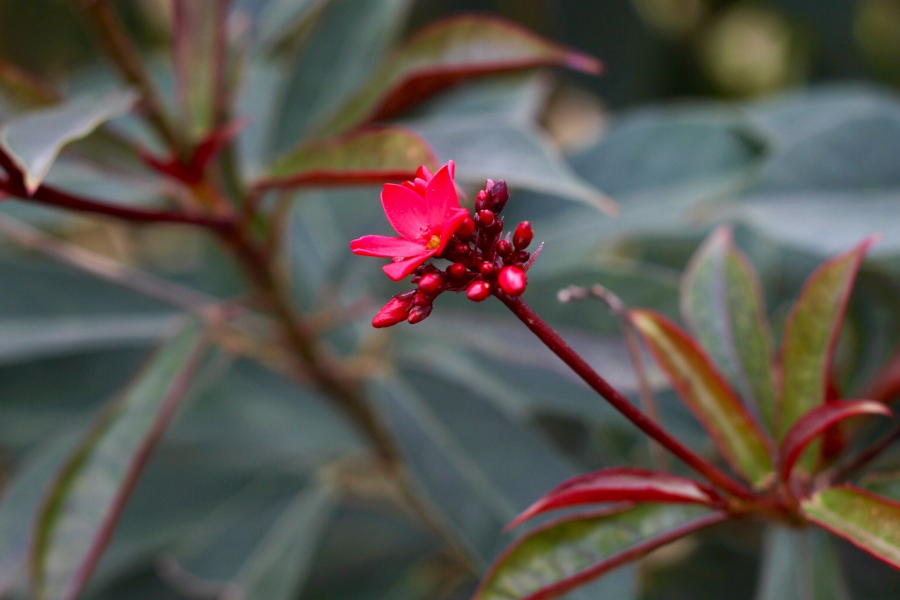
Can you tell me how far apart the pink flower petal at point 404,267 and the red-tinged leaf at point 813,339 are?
1.21ft

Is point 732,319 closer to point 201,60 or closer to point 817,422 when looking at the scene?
point 817,422

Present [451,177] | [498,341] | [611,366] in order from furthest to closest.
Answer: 1. [498,341]
2. [611,366]
3. [451,177]

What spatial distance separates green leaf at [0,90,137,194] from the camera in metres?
0.56

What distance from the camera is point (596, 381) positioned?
43 centimetres

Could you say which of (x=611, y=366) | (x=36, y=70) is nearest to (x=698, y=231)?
(x=611, y=366)

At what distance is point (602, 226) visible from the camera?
109 cm

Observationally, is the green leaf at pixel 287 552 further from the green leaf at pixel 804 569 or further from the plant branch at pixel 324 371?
the green leaf at pixel 804 569

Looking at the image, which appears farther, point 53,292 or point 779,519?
point 53,292

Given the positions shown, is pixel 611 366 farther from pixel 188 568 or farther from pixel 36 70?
pixel 36 70

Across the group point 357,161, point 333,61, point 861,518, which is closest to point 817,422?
point 861,518

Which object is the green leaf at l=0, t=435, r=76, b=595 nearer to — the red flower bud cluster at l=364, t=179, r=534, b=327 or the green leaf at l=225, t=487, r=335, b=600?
the green leaf at l=225, t=487, r=335, b=600

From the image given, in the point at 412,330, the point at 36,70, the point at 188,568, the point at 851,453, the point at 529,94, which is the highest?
the point at 36,70

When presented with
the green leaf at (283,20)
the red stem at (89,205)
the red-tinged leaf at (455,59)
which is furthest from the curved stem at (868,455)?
the green leaf at (283,20)

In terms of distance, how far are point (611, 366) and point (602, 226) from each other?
0.27 metres
